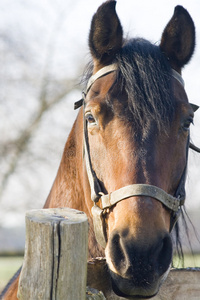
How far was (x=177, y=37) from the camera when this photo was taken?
3.12 m

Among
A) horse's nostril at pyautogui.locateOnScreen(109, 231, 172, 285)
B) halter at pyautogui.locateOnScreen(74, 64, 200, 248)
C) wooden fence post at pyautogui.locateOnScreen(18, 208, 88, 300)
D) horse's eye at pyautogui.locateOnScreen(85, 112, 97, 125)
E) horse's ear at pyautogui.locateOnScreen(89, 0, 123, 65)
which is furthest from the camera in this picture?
horse's ear at pyautogui.locateOnScreen(89, 0, 123, 65)

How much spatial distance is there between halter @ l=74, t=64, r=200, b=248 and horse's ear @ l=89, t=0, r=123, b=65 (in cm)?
14

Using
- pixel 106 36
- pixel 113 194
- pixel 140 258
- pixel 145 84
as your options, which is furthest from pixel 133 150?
pixel 106 36

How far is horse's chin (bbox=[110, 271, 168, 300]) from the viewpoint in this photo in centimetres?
205

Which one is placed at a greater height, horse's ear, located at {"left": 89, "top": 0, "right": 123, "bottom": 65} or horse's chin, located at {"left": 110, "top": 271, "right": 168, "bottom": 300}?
horse's ear, located at {"left": 89, "top": 0, "right": 123, "bottom": 65}

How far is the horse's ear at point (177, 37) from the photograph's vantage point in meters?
3.09

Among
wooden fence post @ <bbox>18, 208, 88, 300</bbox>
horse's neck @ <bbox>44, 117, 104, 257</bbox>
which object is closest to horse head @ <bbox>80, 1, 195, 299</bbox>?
horse's neck @ <bbox>44, 117, 104, 257</bbox>

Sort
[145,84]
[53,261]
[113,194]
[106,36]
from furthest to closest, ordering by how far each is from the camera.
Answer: [106,36] → [145,84] → [113,194] → [53,261]

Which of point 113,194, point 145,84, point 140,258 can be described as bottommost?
point 140,258

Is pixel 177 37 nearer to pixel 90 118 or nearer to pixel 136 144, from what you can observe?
pixel 90 118

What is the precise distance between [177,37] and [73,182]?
1399mm

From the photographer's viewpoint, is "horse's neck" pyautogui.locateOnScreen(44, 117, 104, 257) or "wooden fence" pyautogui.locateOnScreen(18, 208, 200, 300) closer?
"wooden fence" pyautogui.locateOnScreen(18, 208, 200, 300)

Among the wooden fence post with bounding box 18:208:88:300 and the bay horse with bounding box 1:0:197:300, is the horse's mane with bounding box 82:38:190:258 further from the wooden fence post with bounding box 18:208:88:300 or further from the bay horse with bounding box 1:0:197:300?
the wooden fence post with bounding box 18:208:88:300

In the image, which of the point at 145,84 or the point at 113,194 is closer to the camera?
the point at 113,194
